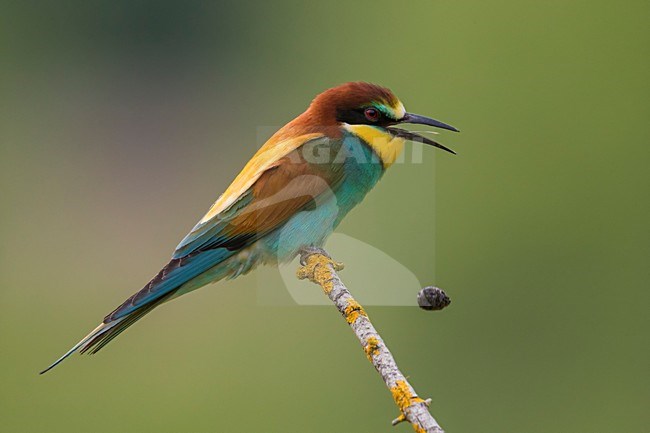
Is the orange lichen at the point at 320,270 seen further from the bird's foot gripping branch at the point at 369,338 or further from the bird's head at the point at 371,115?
the bird's head at the point at 371,115

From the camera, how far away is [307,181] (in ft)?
7.50

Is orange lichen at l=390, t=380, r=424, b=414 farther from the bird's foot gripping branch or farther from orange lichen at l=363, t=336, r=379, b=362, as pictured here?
orange lichen at l=363, t=336, r=379, b=362

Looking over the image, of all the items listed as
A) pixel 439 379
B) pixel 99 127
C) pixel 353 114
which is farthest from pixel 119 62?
pixel 353 114

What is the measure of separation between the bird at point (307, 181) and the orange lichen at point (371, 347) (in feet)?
2.03

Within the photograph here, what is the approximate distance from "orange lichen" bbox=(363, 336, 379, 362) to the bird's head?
0.71 m

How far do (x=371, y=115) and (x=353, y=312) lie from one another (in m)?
0.61

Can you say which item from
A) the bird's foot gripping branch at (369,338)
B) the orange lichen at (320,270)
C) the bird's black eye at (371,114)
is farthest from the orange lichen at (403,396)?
the bird's black eye at (371,114)

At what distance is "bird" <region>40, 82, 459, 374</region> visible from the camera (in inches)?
88.6

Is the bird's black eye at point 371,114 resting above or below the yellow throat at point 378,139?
above

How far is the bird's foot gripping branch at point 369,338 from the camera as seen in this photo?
1.46 metres

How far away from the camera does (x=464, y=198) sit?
4207mm

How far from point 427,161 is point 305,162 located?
140 centimetres

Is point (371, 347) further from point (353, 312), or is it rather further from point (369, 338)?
point (353, 312)

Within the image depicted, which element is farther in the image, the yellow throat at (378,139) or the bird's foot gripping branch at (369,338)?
the yellow throat at (378,139)
